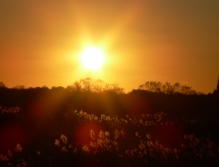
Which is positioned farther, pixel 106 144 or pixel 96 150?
pixel 106 144

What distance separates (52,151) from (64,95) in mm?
39977

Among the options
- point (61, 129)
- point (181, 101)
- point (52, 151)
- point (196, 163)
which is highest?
point (181, 101)

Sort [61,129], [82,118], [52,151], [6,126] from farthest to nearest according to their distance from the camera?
[82,118] < [6,126] < [61,129] < [52,151]

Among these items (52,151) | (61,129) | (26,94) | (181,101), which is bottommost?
(52,151)

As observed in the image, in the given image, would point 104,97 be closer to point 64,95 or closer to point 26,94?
point 64,95

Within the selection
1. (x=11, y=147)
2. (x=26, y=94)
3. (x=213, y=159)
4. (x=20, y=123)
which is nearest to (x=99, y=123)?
(x=20, y=123)

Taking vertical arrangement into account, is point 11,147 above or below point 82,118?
below

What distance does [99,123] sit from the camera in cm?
2061

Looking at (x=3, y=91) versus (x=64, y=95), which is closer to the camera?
(x=64, y=95)

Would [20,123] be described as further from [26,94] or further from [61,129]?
[26,94]

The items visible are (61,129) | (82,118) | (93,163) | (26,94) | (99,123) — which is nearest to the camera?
(93,163)

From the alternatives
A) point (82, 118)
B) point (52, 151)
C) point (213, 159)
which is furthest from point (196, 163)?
point (82, 118)

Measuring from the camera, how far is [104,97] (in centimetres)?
5347

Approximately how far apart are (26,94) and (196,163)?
4391cm
